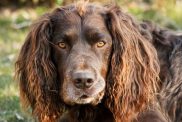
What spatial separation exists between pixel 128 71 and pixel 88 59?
1.89ft

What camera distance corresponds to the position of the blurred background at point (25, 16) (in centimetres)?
1083

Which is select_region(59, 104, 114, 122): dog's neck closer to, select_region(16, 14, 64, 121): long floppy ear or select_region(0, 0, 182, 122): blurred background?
select_region(16, 14, 64, 121): long floppy ear

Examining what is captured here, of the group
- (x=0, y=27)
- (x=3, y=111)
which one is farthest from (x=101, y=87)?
(x=0, y=27)

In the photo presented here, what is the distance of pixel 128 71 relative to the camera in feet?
20.0

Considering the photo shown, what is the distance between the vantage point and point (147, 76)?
625 cm

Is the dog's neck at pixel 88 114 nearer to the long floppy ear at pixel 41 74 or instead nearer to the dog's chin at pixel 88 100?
the long floppy ear at pixel 41 74

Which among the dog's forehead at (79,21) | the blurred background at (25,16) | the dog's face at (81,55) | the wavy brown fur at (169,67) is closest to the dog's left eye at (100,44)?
the dog's face at (81,55)

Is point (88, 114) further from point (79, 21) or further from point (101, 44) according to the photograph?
point (79, 21)

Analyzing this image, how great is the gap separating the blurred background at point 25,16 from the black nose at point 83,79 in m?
3.30

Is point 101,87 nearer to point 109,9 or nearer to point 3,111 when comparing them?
point 109,9

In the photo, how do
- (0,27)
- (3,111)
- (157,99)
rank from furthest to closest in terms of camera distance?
(0,27), (3,111), (157,99)

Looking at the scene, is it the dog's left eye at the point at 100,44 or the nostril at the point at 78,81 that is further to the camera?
the dog's left eye at the point at 100,44

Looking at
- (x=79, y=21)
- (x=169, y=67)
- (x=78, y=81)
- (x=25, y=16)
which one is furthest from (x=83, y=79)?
(x=25, y=16)

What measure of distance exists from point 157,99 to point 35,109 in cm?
147
